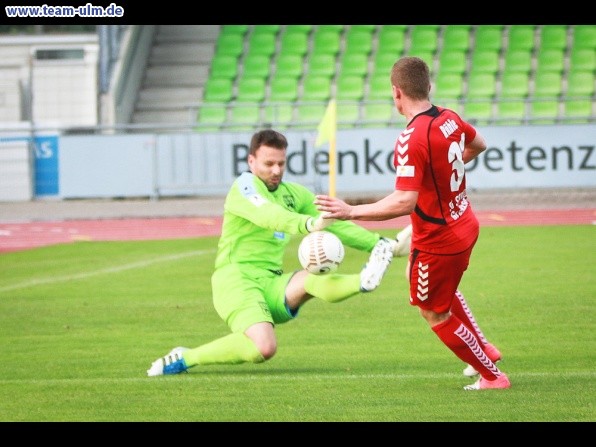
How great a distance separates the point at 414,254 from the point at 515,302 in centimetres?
492

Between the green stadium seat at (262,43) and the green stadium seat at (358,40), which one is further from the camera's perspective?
the green stadium seat at (262,43)

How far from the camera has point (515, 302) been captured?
12016 millimetres

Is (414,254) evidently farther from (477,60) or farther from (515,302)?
(477,60)

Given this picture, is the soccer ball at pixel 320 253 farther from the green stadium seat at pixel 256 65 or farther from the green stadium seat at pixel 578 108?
the green stadium seat at pixel 256 65

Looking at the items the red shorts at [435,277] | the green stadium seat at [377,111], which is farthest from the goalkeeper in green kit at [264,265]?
the green stadium seat at [377,111]

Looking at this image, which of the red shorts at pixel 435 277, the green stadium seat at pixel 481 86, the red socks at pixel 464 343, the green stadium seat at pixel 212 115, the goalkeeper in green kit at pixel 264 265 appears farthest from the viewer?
the green stadium seat at pixel 481 86

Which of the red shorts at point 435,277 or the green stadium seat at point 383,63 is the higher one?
the green stadium seat at point 383,63

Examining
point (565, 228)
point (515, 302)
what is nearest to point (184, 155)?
point (565, 228)

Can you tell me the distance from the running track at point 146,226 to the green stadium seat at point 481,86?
7.21m

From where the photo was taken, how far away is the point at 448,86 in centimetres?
2925

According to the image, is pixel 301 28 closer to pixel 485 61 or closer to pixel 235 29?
pixel 235 29

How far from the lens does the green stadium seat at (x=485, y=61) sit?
97.8 feet

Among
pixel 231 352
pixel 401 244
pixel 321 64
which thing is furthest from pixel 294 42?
pixel 231 352

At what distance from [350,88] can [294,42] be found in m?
2.57
